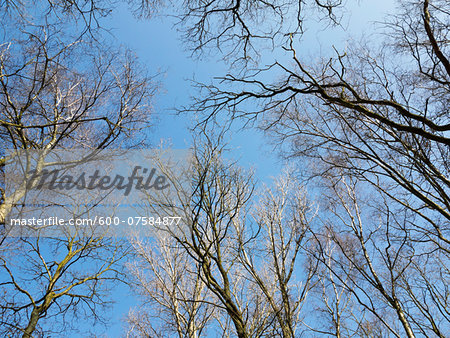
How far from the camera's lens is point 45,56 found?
427cm

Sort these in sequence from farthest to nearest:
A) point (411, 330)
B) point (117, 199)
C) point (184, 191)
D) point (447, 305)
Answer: point (117, 199)
point (447, 305)
point (411, 330)
point (184, 191)

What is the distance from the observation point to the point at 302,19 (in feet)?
12.4

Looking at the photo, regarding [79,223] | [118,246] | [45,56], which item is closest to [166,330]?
[118,246]

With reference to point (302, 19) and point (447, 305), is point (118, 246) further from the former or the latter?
point (447, 305)

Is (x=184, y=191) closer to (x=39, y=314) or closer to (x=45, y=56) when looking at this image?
(x=45, y=56)

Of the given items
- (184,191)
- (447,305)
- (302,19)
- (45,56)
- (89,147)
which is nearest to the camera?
(184,191)

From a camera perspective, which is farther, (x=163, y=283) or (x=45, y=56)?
(x=163, y=283)

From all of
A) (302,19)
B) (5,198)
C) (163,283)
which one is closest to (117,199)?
(5,198)

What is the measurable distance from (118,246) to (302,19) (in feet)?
18.9

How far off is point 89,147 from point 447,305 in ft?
26.4

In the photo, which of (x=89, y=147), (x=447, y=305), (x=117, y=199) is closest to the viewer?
(x=447, y=305)

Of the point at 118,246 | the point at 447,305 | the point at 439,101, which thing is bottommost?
the point at 447,305

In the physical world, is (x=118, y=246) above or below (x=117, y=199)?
below

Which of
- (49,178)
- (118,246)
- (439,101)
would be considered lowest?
(118,246)
